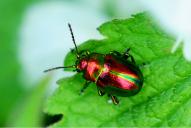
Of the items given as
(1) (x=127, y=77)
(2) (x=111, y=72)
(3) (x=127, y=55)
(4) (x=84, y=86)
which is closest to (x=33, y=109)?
(4) (x=84, y=86)

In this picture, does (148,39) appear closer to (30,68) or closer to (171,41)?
(171,41)

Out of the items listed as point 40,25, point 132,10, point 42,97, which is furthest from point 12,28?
point 132,10

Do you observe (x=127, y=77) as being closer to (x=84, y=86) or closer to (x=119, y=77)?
(x=119, y=77)

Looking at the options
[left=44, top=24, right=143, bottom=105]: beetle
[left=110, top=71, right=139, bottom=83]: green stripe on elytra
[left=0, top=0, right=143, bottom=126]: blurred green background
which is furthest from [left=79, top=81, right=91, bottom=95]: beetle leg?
[left=0, top=0, right=143, bottom=126]: blurred green background

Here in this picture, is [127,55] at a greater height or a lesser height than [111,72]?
greater

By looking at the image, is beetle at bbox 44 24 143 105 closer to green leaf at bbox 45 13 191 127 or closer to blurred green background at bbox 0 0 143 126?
green leaf at bbox 45 13 191 127

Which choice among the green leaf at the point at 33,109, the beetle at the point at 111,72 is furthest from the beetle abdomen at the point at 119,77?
the green leaf at the point at 33,109

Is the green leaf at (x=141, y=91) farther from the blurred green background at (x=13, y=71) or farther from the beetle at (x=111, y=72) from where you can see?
the blurred green background at (x=13, y=71)

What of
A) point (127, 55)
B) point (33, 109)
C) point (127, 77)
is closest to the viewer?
point (127, 55)
